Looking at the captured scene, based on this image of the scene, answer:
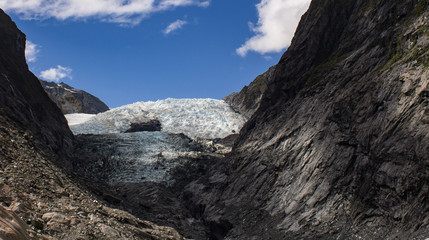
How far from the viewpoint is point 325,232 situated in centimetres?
2244

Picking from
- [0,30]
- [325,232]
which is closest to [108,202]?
[325,232]

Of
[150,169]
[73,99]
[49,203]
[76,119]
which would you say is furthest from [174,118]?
[49,203]

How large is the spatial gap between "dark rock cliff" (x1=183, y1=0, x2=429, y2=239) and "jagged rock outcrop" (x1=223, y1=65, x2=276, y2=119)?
41.2 meters

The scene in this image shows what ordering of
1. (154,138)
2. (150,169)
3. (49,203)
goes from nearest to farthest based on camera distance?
(49,203), (150,169), (154,138)

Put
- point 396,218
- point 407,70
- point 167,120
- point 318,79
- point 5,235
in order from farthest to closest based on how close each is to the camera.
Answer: point 167,120
point 318,79
point 407,70
point 396,218
point 5,235

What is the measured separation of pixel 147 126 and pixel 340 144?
51.7 m

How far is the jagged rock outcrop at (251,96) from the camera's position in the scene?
8538cm

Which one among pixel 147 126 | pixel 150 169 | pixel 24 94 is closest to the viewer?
pixel 24 94

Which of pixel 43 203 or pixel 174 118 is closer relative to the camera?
pixel 43 203

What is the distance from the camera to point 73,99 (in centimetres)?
12212

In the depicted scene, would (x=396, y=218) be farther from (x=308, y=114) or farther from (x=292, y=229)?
(x=308, y=114)

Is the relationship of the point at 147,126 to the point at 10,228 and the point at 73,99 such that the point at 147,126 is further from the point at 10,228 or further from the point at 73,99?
the point at 10,228

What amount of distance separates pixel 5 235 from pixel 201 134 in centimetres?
6243

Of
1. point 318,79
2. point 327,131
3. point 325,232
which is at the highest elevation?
point 318,79
